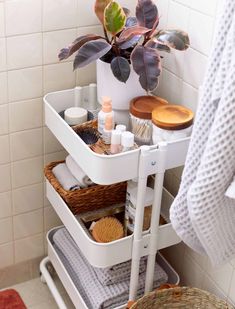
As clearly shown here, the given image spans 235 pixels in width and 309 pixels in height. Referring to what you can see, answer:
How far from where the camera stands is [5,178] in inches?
74.0

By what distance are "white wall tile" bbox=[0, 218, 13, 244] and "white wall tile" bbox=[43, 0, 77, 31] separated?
706mm

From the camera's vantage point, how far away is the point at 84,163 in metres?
1.53

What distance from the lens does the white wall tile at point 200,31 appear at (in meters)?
1.52

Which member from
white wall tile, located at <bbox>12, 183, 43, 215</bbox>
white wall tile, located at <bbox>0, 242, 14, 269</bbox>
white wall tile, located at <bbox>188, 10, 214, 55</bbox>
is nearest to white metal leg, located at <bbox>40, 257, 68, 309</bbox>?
white wall tile, located at <bbox>0, 242, 14, 269</bbox>

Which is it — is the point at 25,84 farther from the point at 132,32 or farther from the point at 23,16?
the point at 132,32

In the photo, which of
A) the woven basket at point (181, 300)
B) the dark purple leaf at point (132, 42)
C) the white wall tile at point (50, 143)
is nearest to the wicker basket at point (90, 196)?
the white wall tile at point (50, 143)

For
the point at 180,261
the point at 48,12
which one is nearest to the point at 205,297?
the point at 180,261

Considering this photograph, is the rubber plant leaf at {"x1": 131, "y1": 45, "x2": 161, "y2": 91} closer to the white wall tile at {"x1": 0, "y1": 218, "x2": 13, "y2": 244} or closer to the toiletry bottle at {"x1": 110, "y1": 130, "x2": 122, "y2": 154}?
→ the toiletry bottle at {"x1": 110, "y1": 130, "x2": 122, "y2": 154}

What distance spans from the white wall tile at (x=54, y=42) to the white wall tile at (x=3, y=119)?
0.64 feet

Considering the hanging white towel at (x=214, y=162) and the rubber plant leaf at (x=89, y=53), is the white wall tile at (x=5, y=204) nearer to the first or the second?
the rubber plant leaf at (x=89, y=53)

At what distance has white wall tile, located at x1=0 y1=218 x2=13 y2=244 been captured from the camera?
197 cm

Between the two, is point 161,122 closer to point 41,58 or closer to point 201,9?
point 201,9

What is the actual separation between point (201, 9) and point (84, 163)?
21.1 inches

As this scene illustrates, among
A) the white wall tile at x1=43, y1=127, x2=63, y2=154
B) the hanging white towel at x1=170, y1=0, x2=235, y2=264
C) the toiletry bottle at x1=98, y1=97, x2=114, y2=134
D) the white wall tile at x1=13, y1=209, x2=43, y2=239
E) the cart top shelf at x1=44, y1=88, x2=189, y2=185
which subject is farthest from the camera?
the white wall tile at x1=13, y1=209, x2=43, y2=239
